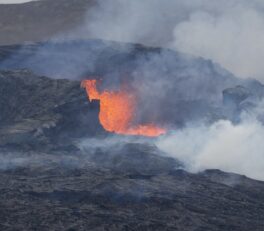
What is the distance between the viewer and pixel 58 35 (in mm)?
84875

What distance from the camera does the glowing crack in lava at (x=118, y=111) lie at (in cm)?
5319

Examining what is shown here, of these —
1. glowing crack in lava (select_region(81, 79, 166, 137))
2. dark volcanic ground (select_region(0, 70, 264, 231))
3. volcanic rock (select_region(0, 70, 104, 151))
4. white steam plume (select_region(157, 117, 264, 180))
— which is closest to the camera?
dark volcanic ground (select_region(0, 70, 264, 231))

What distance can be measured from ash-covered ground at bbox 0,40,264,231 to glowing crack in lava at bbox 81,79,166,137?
1.26 metres

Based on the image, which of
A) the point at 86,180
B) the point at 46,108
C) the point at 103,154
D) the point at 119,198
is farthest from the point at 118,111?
the point at 119,198

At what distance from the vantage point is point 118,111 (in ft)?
177

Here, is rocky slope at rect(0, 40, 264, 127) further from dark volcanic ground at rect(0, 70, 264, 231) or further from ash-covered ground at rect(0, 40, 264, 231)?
dark volcanic ground at rect(0, 70, 264, 231)

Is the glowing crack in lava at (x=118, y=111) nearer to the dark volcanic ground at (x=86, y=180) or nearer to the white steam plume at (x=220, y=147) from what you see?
the white steam plume at (x=220, y=147)

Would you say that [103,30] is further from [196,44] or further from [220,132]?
[220,132]

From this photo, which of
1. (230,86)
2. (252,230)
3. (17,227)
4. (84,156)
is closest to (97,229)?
(17,227)

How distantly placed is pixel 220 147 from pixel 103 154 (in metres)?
10.3

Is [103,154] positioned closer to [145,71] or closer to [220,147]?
[220,147]

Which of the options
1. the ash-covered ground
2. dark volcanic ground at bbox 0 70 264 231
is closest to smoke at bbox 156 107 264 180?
the ash-covered ground

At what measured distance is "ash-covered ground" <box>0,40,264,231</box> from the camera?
28.6 meters

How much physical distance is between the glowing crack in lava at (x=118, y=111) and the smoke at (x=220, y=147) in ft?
12.8
